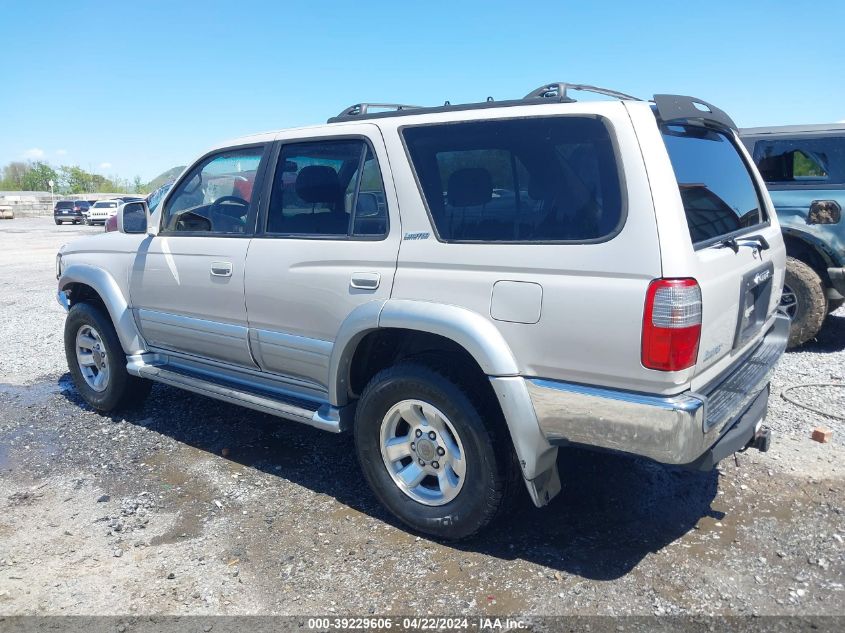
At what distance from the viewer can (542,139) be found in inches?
115

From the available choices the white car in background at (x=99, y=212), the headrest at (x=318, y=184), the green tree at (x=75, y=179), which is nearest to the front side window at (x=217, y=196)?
the headrest at (x=318, y=184)

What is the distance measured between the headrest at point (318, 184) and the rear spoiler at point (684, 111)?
5.58 ft

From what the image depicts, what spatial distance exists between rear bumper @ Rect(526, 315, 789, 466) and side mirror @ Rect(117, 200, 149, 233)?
3.12m

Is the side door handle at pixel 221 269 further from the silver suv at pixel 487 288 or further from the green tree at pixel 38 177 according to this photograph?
the green tree at pixel 38 177

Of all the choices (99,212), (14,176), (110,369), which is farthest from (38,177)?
(110,369)

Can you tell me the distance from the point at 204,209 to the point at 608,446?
3.01 meters

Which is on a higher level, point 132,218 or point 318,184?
point 318,184

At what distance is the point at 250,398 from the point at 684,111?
2.78 metres

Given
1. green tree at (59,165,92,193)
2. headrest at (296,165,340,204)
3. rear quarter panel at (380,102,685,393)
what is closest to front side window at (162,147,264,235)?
headrest at (296,165,340,204)

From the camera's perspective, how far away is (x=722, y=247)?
2938 millimetres

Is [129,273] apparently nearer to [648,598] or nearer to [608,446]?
[608,446]

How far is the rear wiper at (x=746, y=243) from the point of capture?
2.97m

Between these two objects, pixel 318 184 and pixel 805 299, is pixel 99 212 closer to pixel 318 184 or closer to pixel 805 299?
pixel 318 184

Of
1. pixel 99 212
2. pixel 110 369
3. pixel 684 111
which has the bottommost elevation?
pixel 110 369
